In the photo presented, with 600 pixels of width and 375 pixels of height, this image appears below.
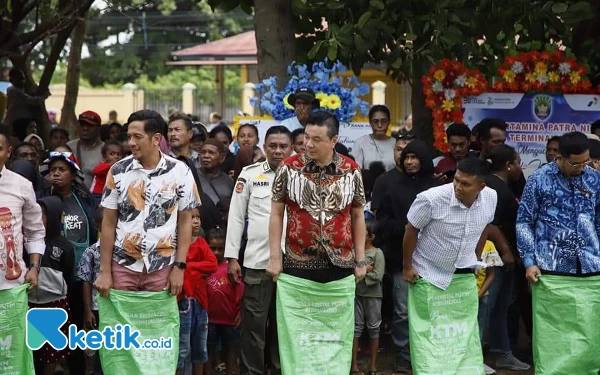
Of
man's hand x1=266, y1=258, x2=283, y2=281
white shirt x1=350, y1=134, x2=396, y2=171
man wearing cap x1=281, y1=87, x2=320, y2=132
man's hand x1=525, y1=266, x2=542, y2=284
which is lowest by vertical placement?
man's hand x1=525, y1=266, x2=542, y2=284

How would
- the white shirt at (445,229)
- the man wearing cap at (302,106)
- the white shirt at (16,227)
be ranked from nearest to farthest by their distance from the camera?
the white shirt at (16,227)
the white shirt at (445,229)
the man wearing cap at (302,106)

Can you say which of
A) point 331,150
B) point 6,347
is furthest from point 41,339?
point 331,150

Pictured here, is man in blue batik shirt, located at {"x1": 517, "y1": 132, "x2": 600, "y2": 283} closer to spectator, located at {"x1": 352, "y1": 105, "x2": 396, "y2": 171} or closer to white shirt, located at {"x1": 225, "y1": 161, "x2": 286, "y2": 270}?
white shirt, located at {"x1": 225, "y1": 161, "x2": 286, "y2": 270}

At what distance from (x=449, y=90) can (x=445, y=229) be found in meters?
3.87

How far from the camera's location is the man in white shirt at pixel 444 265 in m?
7.92

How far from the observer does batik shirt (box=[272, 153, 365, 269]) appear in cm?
746

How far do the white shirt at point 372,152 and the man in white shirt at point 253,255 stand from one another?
8.71 ft

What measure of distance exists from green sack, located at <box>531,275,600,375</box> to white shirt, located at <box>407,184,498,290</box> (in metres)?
0.61

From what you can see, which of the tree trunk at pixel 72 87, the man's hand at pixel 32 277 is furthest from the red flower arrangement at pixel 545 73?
the tree trunk at pixel 72 87

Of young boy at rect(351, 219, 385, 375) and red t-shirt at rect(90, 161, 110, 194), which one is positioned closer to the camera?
young boy at rect(351, 219, 385, 375)

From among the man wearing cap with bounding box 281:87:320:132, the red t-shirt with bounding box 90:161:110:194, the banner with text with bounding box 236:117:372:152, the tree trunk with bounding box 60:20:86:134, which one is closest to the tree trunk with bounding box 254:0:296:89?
the banner with text with bounding box 236:117:372:152

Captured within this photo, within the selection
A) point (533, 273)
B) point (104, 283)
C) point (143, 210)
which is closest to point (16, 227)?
point (104, 283)

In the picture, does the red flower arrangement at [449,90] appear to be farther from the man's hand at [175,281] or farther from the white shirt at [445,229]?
the man's hand at [175,281]

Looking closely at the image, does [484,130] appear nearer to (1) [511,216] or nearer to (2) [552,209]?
(1) [511,216]
